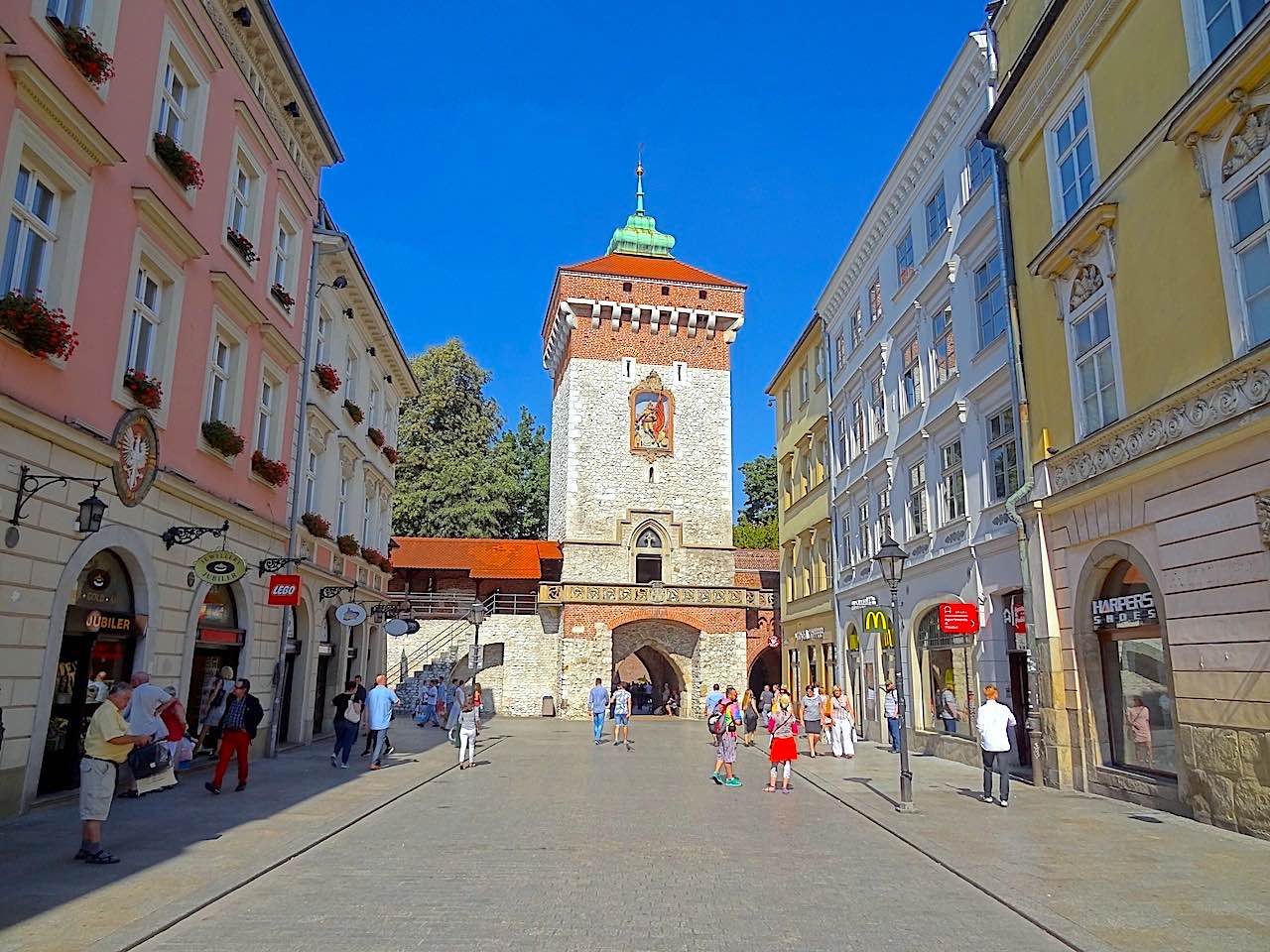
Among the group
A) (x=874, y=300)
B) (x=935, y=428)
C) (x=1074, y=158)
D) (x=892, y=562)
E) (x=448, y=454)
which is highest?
(x=448, y=454)

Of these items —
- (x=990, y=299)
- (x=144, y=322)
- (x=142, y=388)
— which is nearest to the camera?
(x=142, y=388)

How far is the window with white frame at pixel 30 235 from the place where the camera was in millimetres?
9945

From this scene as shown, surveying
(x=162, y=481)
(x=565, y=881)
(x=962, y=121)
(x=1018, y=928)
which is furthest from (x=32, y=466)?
(x=962, y=121)

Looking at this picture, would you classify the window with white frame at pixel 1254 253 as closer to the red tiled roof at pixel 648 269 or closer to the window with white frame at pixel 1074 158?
the window with white frame at pixel 1074 158

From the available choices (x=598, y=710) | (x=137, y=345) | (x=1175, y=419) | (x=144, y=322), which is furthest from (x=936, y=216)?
(x=137, y=345)

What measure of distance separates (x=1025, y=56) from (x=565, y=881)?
15043mm

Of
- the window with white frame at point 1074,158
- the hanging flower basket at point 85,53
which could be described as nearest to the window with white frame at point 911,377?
the window with white frame at point 1074,158

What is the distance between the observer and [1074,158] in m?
14.6

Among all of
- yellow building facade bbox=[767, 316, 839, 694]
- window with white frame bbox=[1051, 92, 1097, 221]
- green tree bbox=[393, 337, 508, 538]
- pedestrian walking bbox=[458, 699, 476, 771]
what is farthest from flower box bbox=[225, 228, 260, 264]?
green tree bbox=[393, 337, 508, 538]

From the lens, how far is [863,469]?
26219mm

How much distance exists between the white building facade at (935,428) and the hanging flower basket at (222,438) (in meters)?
11.5

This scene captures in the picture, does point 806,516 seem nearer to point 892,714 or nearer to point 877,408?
point 877,408

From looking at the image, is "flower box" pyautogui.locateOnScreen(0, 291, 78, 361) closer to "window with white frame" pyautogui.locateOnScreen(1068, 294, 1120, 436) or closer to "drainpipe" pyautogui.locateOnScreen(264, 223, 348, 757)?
"drainpipe" pyautogui.locateOnScreen(264, 223, 348, 757)

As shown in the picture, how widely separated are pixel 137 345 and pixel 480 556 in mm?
29527
